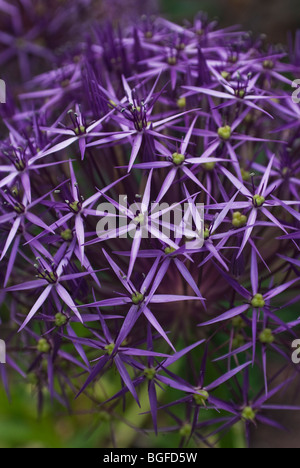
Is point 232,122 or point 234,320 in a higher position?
point 232,122

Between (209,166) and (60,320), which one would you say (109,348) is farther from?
(209,166)

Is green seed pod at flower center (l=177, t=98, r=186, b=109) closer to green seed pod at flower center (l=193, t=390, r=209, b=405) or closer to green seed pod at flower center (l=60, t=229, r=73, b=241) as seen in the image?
green seed pod at flower center (l=60, t=229, r=73, b=241)

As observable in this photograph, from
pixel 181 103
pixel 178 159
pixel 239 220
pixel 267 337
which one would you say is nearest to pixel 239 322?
pixel 267 337

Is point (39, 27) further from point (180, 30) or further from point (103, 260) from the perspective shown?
point (103, 260)

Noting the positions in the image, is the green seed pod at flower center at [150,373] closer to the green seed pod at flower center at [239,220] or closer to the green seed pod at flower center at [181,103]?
the green seed pod at flower center at [239,220]

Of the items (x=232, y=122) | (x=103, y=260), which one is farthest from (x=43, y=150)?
(x=232, y=122)

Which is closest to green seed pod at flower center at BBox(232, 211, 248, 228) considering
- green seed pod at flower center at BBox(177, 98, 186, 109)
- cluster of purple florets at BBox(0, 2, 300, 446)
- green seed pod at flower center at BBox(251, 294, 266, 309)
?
cluster of purple florets at BBox(0, 2, 300, 446)
